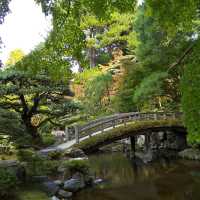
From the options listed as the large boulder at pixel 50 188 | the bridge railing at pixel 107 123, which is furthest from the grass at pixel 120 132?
the large boulder at pixel 50 188

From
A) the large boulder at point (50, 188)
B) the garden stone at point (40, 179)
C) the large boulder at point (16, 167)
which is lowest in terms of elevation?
the large boulder at point (50, 188)

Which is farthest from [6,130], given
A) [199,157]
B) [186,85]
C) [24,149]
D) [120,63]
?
[120,63]

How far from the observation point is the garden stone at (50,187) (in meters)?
12.7

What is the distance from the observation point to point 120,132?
19.6 meters

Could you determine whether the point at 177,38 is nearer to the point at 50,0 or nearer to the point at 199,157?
the point at 199,157

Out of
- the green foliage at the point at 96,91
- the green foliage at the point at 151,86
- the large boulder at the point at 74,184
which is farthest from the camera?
the green foliage at the point at 96,91

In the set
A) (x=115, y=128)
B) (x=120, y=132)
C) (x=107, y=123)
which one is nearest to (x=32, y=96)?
(x=107, y=123)

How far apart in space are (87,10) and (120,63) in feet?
71.4

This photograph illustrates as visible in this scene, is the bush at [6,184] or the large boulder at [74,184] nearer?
the bush at [6,184]

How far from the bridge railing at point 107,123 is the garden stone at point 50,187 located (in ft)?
14.2

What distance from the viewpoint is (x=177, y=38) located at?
19.4 metres

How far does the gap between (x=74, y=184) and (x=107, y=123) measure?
22.4 ft

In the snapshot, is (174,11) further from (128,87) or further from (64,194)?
(128,87)

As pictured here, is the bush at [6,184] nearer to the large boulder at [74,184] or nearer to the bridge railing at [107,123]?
the large boulder at [74,184]
